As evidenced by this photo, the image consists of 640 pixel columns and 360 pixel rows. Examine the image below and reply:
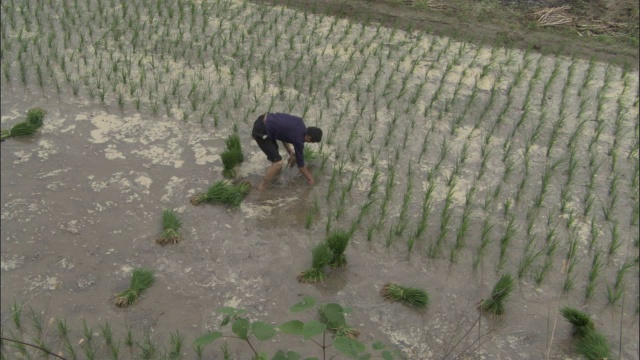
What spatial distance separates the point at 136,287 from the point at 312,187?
1.54 metres

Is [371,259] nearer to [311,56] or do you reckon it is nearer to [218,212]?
[218,212]

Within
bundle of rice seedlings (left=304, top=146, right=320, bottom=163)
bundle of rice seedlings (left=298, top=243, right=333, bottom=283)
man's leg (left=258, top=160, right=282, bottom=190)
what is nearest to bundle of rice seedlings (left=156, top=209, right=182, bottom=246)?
man's leg (left=258, top=160, right=282, bottom=190)

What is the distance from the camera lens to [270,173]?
4516mm

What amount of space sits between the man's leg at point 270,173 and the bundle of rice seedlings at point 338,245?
0.82m

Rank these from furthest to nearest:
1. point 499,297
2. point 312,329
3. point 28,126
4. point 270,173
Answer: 1. point 28,126
2. point 270,173
3. point 499,297
4. point 312,329

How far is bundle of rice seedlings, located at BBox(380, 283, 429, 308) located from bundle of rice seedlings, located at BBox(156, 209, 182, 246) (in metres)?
1.39

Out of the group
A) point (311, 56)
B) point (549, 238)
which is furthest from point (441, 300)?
point (311, 56)

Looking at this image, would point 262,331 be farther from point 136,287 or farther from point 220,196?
point 220,196

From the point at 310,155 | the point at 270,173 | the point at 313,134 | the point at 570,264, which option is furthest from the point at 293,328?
the point at 310,155

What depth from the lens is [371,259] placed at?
13.1 feet

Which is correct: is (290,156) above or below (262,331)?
below

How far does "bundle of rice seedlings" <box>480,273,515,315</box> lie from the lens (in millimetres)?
3568

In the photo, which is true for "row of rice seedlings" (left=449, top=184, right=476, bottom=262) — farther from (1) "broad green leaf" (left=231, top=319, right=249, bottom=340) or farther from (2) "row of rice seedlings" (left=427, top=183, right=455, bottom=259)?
(1) "broad green leaf" (left=231, top=319, right=249, bottom=340)

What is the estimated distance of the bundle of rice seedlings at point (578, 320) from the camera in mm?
3439
